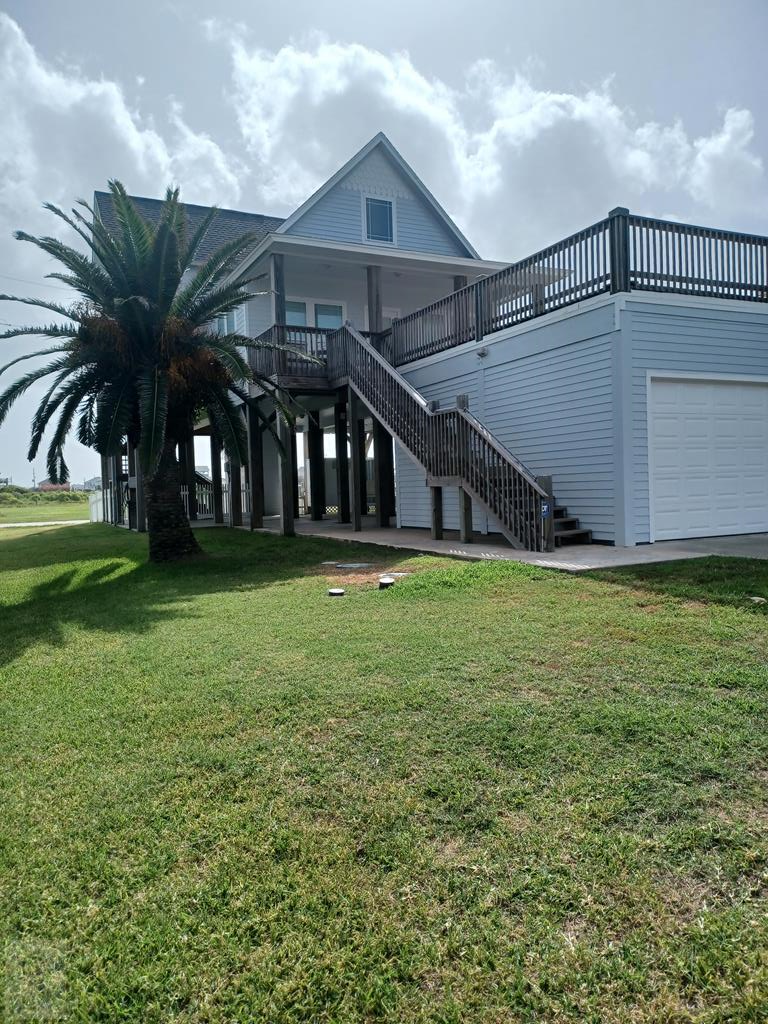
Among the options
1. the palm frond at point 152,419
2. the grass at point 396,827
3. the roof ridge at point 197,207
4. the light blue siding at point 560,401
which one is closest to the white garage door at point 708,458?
the light blue siding at point 560,401

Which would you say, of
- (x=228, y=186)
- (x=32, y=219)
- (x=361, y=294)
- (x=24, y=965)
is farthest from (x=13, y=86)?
(x=24, y=965)

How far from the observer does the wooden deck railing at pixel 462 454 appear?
904 cm

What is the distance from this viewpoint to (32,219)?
15.8 m

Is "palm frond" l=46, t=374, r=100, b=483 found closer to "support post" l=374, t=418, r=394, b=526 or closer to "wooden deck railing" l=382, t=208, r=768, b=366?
"support post" l=374, t=418, r=394, b=526

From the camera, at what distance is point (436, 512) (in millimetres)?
11383

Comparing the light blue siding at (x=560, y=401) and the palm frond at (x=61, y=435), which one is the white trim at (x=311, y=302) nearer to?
the light blue siding at (x=560, y=401)

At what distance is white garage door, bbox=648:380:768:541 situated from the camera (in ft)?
31.4

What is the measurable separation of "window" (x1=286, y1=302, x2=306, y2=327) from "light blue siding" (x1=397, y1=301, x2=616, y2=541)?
656 centimetres

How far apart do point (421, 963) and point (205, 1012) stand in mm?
561

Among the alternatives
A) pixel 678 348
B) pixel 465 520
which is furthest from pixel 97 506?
pixel 678 348

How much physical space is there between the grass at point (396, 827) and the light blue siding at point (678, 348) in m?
4.64

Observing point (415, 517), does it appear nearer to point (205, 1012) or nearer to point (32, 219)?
point (32, 219)

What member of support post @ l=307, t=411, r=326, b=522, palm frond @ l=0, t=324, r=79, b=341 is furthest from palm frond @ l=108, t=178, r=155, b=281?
support post @ l=307, t=411, r=326, b=522

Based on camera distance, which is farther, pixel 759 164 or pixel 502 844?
pixel 759 164
